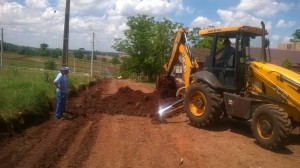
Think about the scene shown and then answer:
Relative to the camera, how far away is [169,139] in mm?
9008

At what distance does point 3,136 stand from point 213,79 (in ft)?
18.9

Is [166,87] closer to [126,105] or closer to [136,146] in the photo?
[126,105]

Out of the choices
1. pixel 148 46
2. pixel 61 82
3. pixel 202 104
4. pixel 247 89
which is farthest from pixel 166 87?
pixel 148 46

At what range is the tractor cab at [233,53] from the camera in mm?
9766

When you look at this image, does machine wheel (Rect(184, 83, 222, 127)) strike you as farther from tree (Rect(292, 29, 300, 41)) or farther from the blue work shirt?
tree (Rect(292, 29, 300, 41))

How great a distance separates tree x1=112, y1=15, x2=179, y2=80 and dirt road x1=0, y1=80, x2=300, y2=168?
102 ft

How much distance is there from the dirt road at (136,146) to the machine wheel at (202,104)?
0.31m

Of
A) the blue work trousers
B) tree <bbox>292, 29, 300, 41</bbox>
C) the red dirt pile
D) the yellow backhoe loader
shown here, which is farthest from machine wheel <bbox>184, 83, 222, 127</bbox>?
tree <bbox>292, 29, 300, 41</bbox>

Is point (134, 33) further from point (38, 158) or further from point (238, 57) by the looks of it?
point (38, 158)

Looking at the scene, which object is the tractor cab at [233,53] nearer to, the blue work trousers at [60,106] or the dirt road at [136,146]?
the dirt road at [136,146]

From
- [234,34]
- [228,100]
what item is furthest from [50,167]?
[234,34]

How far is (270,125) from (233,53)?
2462 mm

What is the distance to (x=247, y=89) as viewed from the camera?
9.72m

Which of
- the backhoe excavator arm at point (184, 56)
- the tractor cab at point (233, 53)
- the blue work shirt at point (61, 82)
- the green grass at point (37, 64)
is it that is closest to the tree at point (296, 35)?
the green grass at point (37, 64)
